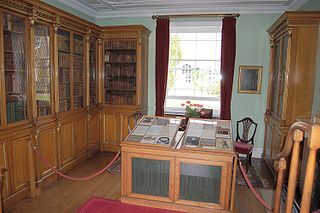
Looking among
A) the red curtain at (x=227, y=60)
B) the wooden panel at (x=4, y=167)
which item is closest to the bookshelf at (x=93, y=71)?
the wooden panel at (x=4, y=167)

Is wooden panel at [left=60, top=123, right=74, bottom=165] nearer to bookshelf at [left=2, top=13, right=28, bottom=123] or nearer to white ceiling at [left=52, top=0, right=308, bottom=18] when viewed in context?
bookshelf at [left=2, top=13, right=28, bottom=123]

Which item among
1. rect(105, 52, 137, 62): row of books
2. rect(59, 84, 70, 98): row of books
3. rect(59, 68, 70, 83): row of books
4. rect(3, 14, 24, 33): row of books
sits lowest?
rect(59, 84, 70, 98): row of books

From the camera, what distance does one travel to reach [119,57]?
5781mm

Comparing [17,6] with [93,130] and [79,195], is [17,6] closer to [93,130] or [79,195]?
[79,195]

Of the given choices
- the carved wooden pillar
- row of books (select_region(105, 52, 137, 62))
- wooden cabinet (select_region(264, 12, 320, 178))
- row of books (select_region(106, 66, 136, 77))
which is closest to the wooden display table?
the carved wooden pillar

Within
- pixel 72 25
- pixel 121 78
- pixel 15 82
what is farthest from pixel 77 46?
pixel 15 82

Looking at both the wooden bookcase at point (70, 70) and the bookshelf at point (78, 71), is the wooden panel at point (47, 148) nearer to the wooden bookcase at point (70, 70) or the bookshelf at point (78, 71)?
the wooden bookcase at point (70, 70)

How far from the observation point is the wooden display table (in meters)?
2.88

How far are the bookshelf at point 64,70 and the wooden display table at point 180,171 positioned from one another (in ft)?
6.31

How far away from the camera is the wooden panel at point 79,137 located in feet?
16.0

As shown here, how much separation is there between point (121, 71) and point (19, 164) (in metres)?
3.10

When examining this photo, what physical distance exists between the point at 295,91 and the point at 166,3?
3261mm

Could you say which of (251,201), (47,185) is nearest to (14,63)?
(47,185)

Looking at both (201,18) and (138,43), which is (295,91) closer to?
(201,18)
